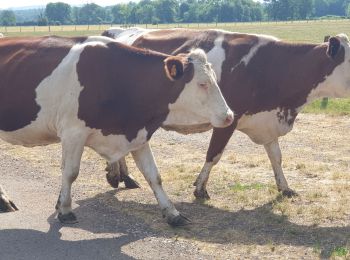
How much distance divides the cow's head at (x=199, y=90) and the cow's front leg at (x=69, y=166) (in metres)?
1.23

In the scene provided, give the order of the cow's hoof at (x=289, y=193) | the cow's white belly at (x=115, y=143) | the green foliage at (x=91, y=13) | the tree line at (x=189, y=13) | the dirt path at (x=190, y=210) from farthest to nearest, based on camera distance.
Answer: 1. the green foliage at (x=91, y=13)
2. the tree line at (x=189, y=13)
3. the cow's hoof at (x=289, y=193)
4. the cow's white belly at (x=115, y=143)
5. the dirt path at (x=190, y=210)

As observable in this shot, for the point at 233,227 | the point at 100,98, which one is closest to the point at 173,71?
the point at 100,98

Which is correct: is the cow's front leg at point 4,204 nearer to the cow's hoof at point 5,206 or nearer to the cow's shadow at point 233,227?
the cow's hoof at point 5,206

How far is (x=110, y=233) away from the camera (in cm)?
687

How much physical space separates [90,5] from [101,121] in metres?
191

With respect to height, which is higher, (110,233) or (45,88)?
(45,88)

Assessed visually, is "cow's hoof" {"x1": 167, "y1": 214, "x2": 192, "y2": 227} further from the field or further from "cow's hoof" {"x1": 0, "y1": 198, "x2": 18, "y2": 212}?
"cow's hoof" {"x1": 0, "y1": 198, "x2": 18, "y2": 212}

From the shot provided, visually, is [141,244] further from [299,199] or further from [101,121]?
[299,199]

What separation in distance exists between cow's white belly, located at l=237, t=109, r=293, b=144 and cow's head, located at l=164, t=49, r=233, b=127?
4.77 ft

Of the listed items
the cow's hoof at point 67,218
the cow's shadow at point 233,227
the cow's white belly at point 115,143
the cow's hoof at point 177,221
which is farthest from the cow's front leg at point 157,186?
the cow's hoof at point 67,218

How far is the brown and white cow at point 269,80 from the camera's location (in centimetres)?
816

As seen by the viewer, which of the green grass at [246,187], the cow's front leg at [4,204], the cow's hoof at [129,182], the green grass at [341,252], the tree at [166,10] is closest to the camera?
the green grass at [341,252]

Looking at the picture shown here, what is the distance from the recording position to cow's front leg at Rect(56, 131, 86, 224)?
6918 mm

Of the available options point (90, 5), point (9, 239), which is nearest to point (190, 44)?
point (9, 239)
